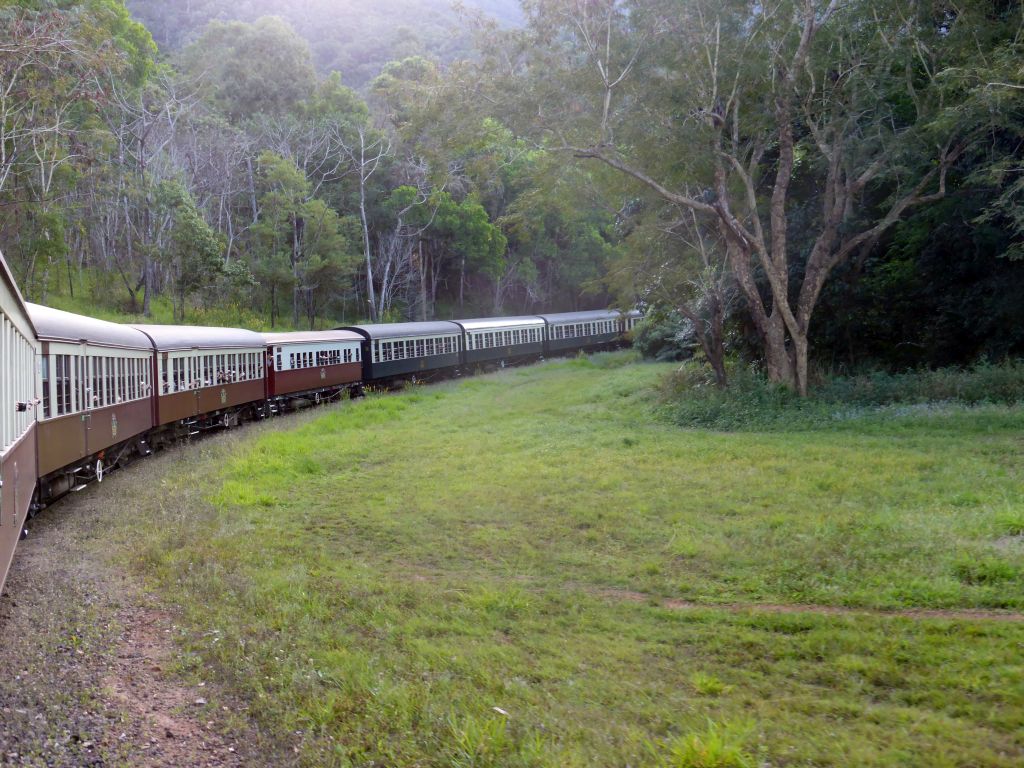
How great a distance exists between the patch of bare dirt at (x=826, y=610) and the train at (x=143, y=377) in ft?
15.8

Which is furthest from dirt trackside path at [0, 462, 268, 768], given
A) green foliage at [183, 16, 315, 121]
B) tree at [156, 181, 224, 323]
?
green foliage at [183, 16, 315, 121]

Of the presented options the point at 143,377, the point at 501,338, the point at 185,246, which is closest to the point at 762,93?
the point at 143,377

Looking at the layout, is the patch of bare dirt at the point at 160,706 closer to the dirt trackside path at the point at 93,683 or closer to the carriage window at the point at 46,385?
the dirt trackside path at the point at 93,683

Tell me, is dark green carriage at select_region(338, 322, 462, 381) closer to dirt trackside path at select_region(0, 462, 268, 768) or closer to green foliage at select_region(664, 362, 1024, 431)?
green foliage at select_region(664, 362, 1024, 431)

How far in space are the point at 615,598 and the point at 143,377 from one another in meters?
10.9

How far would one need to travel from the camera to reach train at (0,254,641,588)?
709 cm

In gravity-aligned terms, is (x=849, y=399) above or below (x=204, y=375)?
below

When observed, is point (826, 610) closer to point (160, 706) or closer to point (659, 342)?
point (160, 706)

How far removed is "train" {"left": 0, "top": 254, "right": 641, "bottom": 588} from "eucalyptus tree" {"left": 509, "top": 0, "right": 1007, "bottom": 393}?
8.79 metres

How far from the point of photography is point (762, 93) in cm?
1853

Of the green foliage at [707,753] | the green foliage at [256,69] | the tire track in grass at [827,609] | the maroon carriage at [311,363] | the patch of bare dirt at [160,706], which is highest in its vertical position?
the green foliage at [256,69]

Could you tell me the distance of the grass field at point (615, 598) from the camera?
4.62 meters

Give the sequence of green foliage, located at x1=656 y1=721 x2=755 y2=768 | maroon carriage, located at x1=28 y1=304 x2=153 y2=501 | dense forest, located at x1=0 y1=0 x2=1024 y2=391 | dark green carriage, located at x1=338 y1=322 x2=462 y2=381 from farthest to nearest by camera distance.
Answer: dark green carriage, located at x1=338 y1=322 x2=462 y2=381
dense forest, located at x1=0 y1=0 x2=1024 y2=391
maroon carriage, located at x1=28 y1=304 x2=153 y2=501
green foliage, located at x1=656 y1=721 x2=755 y2=768

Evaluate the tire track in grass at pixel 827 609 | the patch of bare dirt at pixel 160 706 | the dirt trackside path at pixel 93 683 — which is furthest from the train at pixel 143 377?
the tire track in grass at pixel 827 609
